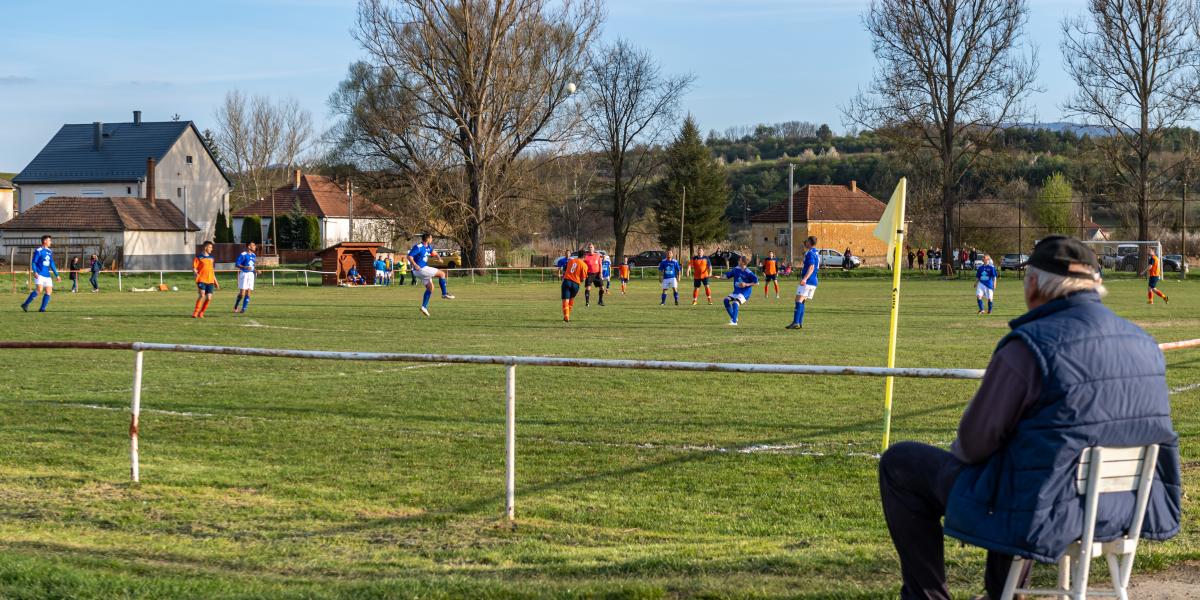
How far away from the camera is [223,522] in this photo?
6918 millimetres

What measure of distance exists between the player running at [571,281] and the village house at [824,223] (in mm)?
68905

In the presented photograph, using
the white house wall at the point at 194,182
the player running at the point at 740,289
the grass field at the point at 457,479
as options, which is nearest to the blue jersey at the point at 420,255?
the player running at the point at 740,289

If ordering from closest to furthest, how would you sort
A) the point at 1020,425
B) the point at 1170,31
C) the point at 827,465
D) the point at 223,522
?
1. the point at 1020,425
2. the point at 223,522
3. the point at 827,465
4. the point at 1170,31

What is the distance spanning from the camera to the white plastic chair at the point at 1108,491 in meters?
3.76

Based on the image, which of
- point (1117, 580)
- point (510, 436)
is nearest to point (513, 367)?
point (510, 436)

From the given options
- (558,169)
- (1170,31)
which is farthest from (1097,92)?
(558,169)

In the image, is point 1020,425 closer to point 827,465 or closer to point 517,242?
point 827,465

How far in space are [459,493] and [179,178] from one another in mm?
82912

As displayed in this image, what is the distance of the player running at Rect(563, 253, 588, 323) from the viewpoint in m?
25.6

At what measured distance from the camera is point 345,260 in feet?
166

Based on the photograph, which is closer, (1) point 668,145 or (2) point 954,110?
(2) point 954,110

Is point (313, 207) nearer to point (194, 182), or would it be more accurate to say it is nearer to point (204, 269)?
point (194, 182)

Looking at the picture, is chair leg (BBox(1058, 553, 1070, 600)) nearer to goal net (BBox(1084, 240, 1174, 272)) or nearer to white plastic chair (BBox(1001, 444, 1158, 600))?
white plastic chair (BBox(1001, 444, 1158, 600))

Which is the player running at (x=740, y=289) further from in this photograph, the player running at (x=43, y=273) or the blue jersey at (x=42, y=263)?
the blue jersey at (x=42, y=263)
